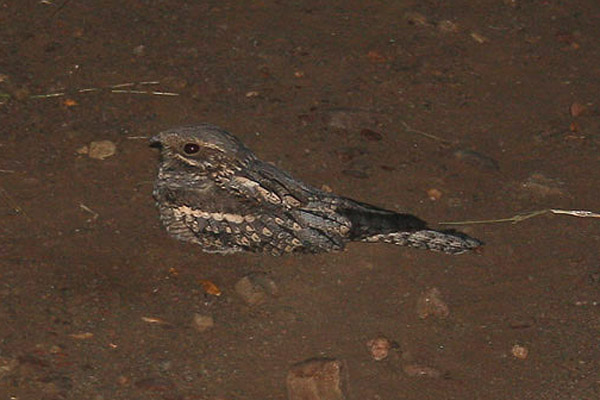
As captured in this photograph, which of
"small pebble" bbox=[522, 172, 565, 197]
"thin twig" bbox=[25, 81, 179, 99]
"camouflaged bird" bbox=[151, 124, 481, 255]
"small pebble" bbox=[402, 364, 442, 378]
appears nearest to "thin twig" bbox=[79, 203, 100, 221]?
"camouflaged bird" bbox=[151, 124, 481, 255]

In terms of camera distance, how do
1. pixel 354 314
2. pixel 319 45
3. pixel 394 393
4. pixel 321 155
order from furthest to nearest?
1. pixel 319 45
2. pixel 321 155
3. pixel 354 314
4. pixel 394 393

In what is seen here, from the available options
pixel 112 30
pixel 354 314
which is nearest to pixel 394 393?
pixel 354 314

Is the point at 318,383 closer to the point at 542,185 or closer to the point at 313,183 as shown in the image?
the point at 313,183

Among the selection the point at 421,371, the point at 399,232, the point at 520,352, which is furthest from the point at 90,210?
the point at 520,352

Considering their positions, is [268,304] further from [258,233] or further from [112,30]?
[112,30]

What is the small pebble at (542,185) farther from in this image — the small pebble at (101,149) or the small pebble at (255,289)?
the small pebble at (101,149)

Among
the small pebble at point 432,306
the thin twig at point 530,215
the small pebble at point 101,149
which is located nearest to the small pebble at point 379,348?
the small pebble at point 432,306
